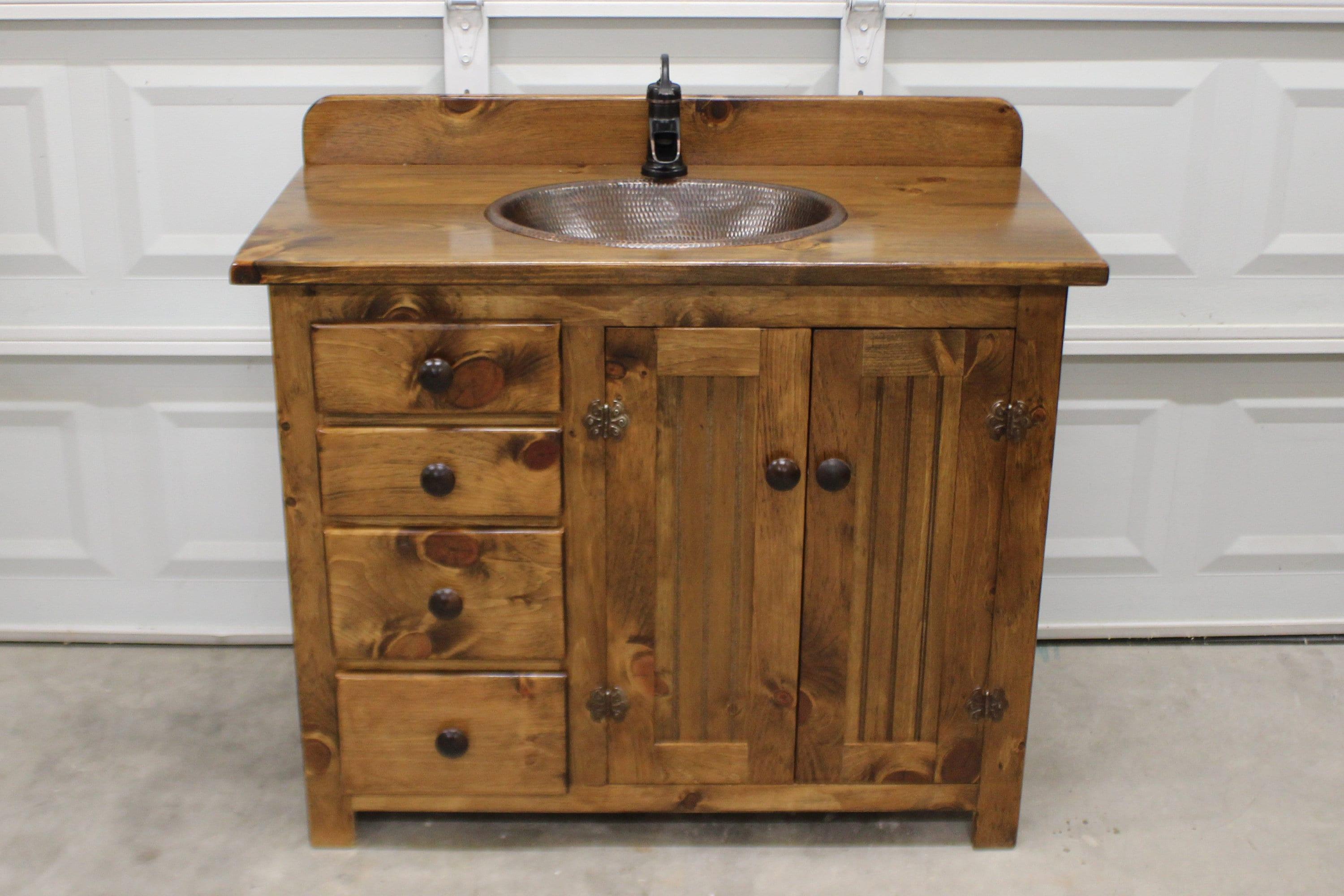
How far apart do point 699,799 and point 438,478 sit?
609 mm

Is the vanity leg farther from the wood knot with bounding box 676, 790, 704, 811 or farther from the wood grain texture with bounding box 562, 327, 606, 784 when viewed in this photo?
the wood knot with bounding box 676, 790, 704, 811

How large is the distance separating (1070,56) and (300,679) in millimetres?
1556

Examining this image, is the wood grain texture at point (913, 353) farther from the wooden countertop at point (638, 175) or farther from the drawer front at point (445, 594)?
the drawer front at point (445, 594)

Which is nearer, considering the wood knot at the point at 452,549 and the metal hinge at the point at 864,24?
the wood knot at the point at 452,549

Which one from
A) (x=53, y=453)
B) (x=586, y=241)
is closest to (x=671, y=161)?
(x=586, y=241)

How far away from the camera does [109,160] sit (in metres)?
2.48

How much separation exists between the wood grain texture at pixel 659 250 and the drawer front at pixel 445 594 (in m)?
0.32

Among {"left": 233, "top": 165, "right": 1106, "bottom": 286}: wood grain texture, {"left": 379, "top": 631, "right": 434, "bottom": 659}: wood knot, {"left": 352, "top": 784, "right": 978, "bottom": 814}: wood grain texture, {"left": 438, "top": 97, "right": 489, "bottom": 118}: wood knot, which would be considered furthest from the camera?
{"left": 438, "top": 97, "right": 489, "bottom": 118}: wood knot

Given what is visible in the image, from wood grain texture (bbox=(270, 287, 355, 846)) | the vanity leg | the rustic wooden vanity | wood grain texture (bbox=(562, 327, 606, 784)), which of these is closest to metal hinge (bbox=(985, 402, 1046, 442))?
the rustic wooden vanity

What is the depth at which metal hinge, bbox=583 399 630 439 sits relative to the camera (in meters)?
1.94

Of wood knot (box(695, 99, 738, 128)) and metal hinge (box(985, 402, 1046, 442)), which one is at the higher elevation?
wood knot (box(695, 99, 738, 128))

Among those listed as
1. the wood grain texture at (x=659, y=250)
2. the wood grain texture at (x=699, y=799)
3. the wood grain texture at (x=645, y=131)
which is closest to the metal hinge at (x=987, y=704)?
the wood grain texture at (x=699, y=799)

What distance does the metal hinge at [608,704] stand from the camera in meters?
2.08

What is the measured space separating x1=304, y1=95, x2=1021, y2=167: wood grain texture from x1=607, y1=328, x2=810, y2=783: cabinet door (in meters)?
0.55
